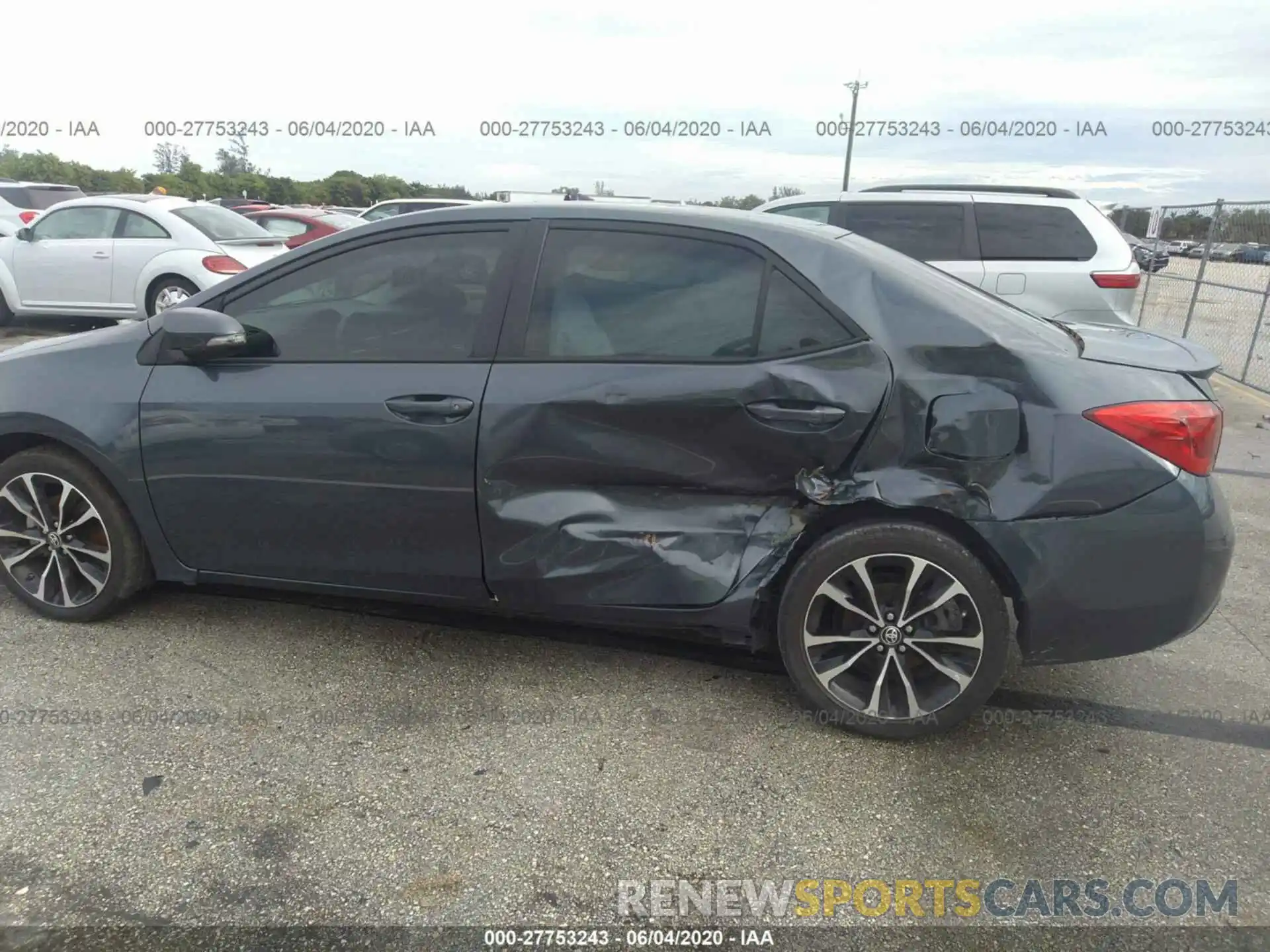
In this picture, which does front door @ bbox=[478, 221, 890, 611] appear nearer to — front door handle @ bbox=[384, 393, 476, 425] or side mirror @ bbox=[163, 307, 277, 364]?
front door handle @ bbox=[384, 393, 476, 425]

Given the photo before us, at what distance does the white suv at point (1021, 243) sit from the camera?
6.53 metres

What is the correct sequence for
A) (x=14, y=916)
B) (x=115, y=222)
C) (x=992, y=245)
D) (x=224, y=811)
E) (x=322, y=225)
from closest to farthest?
1. (x=14, y=916)
2. (x=224, y=811)
3. (x=992, y=245)
4. (x=115, y=222)
5. (x=322, y=225)

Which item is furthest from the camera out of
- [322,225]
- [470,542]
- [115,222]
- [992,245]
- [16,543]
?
[322,225]

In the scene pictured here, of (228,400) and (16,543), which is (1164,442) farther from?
(16,543)

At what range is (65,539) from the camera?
3.40 meters

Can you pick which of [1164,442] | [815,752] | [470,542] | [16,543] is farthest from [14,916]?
[1164,442]

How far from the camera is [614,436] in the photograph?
279cm

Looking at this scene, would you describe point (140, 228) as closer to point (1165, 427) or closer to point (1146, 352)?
point (1146, 352)

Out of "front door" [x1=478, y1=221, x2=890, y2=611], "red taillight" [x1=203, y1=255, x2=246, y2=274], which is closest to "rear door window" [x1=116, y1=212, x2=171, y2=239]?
"red taillight" [x1=203, y1=255, x2=246, y2=274]

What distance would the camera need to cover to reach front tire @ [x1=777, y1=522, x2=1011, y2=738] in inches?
105

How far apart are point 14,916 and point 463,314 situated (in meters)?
2.02

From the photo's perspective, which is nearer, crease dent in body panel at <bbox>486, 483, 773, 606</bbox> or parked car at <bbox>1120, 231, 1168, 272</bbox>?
crease dent in body panel at <bbox>486, 483, 773, 606</bbox>

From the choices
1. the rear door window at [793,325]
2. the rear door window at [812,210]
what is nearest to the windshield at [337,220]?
the rear door window at [812,210]

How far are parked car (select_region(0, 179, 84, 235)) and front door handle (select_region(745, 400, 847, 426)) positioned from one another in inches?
557
